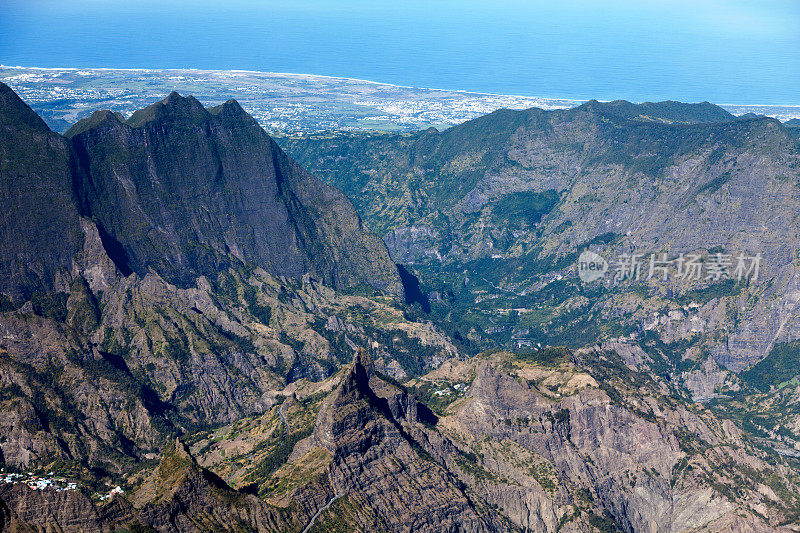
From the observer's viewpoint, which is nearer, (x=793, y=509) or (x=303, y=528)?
(x=303, y=528)

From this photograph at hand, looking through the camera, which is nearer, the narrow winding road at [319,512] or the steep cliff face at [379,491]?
the steep cliff face at [379,491]

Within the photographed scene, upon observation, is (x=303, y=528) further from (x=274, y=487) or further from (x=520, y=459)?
(x=520, y=459)

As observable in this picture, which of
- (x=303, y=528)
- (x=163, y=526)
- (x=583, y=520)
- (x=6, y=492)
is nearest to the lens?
(x=6, y=492)

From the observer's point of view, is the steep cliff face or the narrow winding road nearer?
the steep cliff face

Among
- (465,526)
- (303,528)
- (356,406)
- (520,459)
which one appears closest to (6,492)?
(303,528)

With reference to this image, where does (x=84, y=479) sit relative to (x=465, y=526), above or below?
below

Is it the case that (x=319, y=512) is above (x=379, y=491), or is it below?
below

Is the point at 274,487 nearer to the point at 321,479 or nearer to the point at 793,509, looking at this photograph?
the point at 321,479

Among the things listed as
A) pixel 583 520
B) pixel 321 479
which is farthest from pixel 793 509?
pixel 321 479

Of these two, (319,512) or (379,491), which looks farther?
(379,491)

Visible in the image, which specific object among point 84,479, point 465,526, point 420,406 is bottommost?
point 84,479

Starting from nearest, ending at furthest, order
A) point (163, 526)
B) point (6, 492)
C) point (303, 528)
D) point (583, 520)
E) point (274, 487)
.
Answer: point (6, 492)
point (163, 526)
point (303, 528)
point (274, 487)
point (583, 520)
